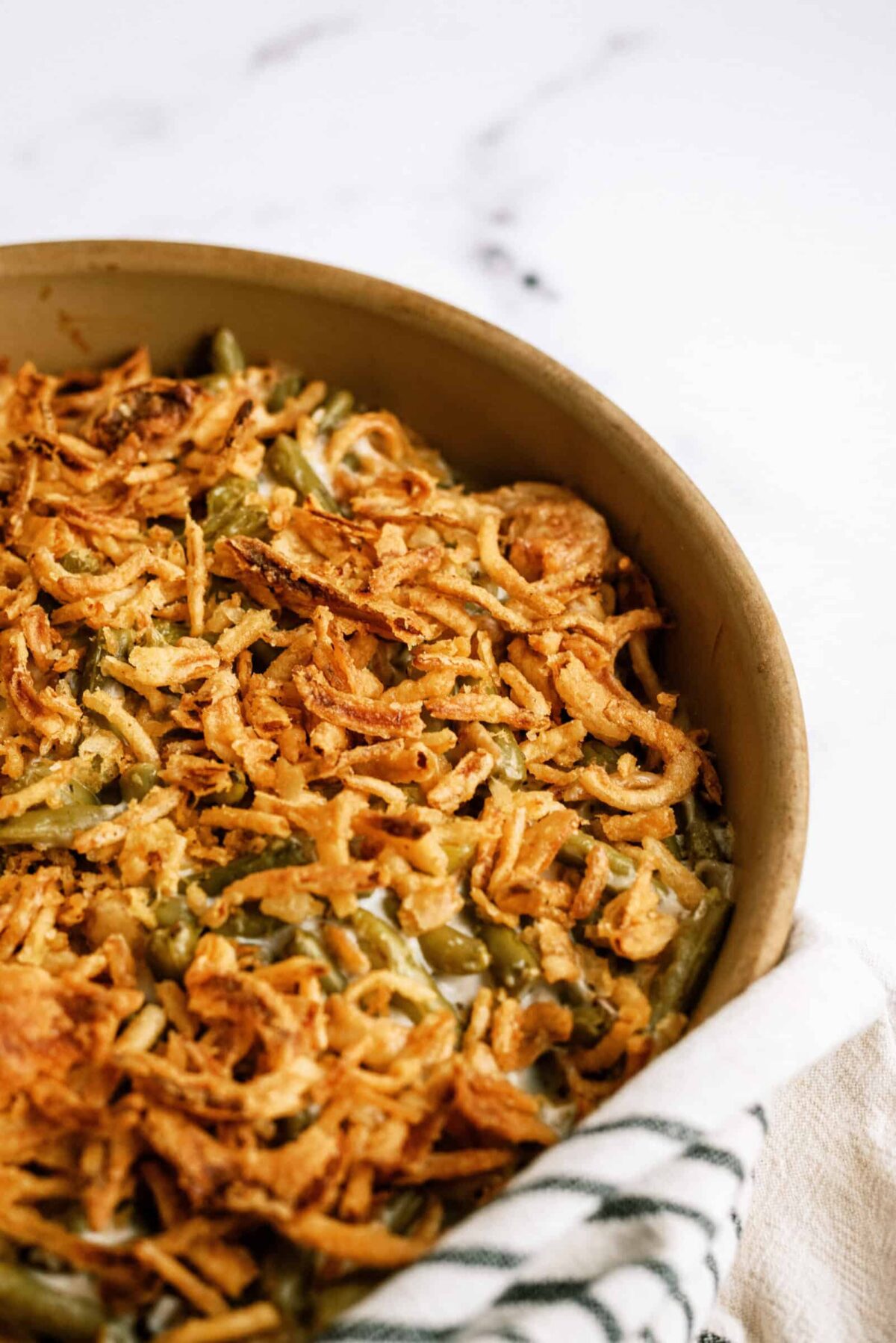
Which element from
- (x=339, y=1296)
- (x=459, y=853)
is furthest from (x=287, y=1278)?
(x=459, y=853)

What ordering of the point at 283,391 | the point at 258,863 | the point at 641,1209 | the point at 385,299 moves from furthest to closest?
the point at 283,391
the point at 385,299
the point at 258,863
the point at 641,1209

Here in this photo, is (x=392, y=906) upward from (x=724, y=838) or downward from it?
downward


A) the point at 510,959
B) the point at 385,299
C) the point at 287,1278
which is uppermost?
the point at 385,299

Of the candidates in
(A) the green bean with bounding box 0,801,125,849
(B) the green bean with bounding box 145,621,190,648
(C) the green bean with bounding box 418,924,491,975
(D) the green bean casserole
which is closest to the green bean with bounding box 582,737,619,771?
(D) the green bean casserole

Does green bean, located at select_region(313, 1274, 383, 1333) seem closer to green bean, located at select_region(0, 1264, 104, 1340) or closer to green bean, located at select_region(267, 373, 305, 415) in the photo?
green bean, located at select_region(0, 1264, 104, 1340)

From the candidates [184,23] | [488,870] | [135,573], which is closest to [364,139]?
[184,23]

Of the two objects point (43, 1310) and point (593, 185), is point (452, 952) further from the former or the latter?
point (593, 185)

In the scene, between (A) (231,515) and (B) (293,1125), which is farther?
(A) (231,515)
